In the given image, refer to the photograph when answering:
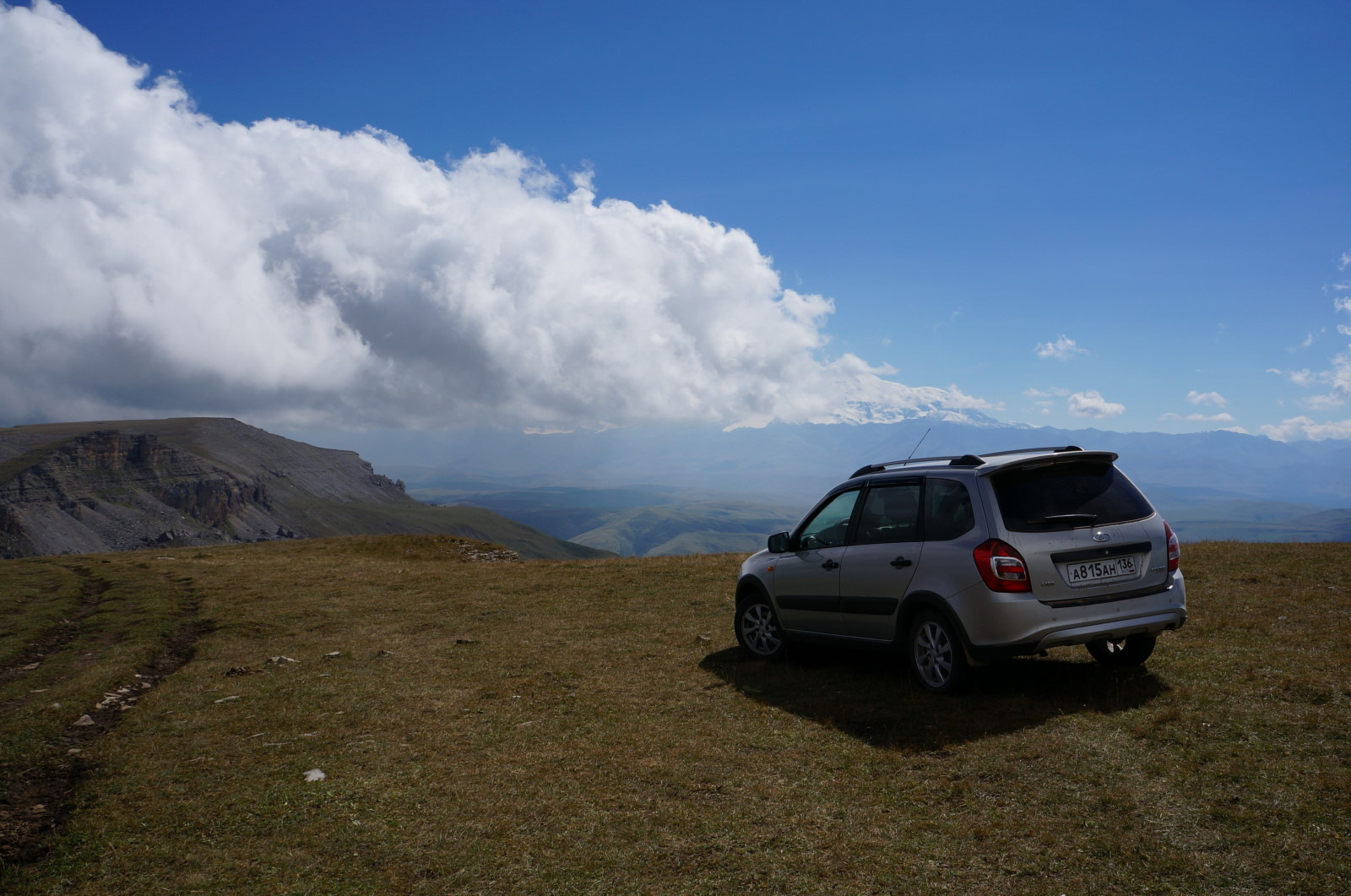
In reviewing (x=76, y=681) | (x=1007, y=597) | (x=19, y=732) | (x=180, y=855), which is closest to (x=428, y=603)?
(x=76, y=681)

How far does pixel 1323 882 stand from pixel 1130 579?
4301 mm

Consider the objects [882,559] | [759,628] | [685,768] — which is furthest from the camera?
[759,628]

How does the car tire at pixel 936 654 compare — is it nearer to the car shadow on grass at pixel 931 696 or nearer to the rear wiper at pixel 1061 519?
the car shadow on grass at pixel 931 696

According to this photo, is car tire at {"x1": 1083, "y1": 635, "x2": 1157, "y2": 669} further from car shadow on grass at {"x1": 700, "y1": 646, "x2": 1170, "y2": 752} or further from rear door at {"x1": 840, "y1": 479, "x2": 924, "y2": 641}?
rear door at {"x1": 840, "y1": 479, "x2": 924, "y2": 641}

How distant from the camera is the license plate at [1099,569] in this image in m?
8.34

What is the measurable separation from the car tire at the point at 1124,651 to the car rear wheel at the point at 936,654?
1937 millimetres

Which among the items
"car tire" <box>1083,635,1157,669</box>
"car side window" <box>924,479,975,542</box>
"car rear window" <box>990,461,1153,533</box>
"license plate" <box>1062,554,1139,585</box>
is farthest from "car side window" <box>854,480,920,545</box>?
"car tire" <box>1083,635,1157,669</box>

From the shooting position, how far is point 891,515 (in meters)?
9.88

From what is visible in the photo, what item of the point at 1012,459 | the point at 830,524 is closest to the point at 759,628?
the point at 830,524

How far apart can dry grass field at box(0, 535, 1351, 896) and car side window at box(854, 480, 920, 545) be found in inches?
74.1

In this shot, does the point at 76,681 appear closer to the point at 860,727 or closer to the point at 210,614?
the point at 210,614

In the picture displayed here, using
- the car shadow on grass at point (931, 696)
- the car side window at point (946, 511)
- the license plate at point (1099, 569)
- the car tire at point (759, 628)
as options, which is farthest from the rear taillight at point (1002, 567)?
the car tire at point (759, 628)

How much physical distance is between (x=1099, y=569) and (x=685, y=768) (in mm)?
4994

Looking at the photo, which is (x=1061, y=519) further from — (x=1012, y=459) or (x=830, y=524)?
(x=830, y=524)
